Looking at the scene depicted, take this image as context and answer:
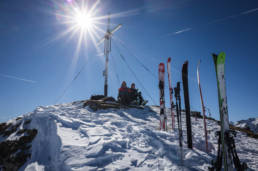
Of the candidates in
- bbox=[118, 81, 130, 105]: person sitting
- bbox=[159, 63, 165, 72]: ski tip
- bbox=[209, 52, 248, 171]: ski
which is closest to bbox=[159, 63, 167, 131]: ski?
bbox=[159, 63, 165, 72]: ski tip

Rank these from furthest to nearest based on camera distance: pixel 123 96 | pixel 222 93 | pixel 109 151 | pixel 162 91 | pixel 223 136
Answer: pixel 123 96, pixel 162 91, pixel 109 151, pixel 222 93, pixel 223 136

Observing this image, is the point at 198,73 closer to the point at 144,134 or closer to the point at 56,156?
the point at 144,134

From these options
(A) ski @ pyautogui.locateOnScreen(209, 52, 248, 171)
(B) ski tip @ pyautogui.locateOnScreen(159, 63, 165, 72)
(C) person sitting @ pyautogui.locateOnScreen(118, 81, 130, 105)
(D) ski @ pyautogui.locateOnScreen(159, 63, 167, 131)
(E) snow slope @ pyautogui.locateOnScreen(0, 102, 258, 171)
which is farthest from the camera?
(C) person sitting @ pyautogui.locateOnScreen(118, 81, 130, 105)

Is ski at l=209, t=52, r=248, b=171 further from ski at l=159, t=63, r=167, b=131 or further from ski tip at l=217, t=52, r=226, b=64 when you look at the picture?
ski at l=159, t=63, r=167, b=131

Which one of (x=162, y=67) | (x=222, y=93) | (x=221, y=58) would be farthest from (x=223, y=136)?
(x=162, y=67)

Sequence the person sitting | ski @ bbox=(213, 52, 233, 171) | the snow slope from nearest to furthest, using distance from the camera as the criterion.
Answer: ski @ bbox=(213, 52, 233, 171) → the snow slope → the person sitting

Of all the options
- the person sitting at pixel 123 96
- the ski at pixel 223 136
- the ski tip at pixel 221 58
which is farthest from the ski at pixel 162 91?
the person sitting at pixel 123 96

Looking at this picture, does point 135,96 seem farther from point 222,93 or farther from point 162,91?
point 222,93

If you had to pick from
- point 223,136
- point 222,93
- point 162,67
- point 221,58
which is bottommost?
point 223,136

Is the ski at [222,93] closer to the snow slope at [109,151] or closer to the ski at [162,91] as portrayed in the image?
the snow slope at [109,151]

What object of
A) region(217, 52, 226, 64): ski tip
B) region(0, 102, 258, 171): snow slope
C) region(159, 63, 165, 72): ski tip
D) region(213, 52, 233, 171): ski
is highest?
region(159, 63, 165, 72): ski tip

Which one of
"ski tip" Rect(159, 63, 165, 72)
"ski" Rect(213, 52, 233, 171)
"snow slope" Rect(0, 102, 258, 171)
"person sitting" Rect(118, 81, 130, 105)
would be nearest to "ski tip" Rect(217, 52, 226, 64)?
"ski" Rect(213, 52, 233, 171)

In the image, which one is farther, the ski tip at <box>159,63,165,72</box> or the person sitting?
the person sitting

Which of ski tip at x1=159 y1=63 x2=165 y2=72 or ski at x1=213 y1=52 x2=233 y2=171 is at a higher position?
ski tip at x1=159 y1=63 x2=165 y2=72
